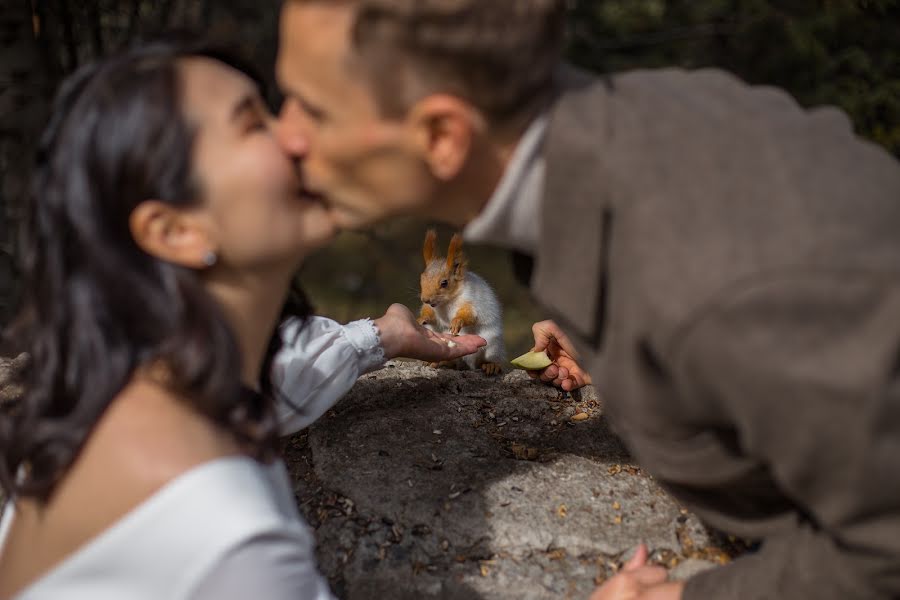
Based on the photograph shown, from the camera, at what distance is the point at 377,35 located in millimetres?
1235

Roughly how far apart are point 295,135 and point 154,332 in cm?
34

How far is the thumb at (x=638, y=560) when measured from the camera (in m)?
1.58

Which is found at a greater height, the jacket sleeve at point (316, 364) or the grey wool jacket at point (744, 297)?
the grey wool jacket at point (744, 297)

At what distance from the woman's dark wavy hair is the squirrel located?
1.07 metres

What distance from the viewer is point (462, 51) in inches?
48.6

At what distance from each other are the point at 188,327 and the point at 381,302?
412 centimetres

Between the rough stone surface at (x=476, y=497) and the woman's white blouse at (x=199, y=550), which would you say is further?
the rough stone surface at (x=476, y=497)

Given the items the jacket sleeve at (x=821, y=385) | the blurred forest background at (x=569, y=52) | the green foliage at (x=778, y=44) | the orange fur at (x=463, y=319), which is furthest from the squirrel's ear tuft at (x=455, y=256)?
the green foliage at (x=778, y=44)

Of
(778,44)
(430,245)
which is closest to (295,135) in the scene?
(430,245)

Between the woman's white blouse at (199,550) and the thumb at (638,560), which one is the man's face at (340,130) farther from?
the thumb at (638,560)

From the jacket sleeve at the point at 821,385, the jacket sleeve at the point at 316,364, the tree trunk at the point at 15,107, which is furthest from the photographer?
the tree trunk at the point at 15,107

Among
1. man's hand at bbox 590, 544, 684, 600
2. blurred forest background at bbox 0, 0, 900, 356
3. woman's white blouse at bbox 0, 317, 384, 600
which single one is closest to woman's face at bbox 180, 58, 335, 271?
blurred forest background at bbox 0, 0, 900, 356

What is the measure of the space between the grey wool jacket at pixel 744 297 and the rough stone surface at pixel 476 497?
32 cm

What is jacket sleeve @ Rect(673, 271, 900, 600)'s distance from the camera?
3.53ft
